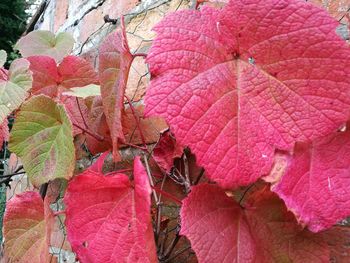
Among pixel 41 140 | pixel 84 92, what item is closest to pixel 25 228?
pixel 41 140

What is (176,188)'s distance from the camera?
68 cm

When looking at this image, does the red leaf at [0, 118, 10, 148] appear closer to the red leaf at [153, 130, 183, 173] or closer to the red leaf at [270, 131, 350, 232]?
the red leaf at [153, 130, 183, 173]

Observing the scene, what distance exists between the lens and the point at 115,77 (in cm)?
56

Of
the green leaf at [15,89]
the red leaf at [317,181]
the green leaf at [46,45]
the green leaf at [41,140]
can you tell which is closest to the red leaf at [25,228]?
the green leaf at [41,140]

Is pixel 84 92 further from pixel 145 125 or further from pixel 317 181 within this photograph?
pixel 317 181

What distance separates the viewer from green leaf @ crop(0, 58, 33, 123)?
0.62 meters

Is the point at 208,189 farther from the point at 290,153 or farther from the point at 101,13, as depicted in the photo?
the point at 101,13

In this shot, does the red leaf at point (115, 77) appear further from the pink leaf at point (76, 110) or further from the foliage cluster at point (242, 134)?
the pink leaf at point (76, 110)

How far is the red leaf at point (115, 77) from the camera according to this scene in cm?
51

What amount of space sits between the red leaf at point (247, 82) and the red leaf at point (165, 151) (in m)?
0.23

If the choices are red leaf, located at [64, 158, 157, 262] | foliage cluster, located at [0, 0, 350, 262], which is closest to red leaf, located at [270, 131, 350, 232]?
foliage cluster, located at [0, 0, 350, 262]

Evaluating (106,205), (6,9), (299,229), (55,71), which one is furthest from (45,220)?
(6,9)

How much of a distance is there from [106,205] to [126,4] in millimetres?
561

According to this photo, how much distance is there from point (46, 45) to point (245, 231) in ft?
2.13
